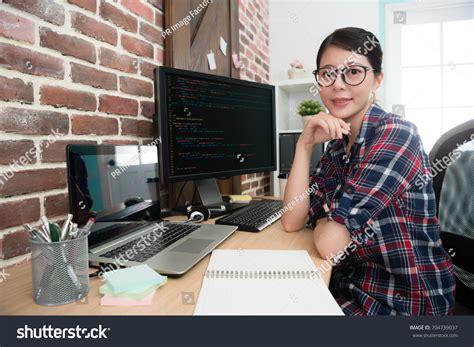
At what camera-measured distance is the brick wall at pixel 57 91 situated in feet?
2.48

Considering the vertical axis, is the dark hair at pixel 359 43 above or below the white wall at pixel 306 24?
below

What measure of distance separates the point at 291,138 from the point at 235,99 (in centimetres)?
101

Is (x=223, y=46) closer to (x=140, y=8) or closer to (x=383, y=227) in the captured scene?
(x=140, y=8)

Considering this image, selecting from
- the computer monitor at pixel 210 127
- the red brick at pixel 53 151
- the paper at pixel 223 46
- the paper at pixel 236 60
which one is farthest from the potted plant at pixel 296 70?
the red brick at pixel 53 151

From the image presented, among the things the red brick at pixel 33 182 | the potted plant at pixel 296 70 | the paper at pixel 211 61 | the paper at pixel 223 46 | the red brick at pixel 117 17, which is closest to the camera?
the red brick at pixel 33 182

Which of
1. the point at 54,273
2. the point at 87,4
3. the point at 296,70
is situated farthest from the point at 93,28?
the point at 296,70

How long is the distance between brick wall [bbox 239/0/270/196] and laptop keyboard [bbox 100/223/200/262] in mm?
1162

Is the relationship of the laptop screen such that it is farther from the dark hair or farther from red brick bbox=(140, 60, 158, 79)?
the dark hair

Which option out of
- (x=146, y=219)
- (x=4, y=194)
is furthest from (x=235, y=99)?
(x=4, y=194)

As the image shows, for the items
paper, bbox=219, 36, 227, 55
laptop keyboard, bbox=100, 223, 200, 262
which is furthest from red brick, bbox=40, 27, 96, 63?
paper, bbox=219, 36, 227, 55

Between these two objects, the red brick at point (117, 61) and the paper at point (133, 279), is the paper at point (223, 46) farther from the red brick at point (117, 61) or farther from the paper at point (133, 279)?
the paper at point (133, 279)

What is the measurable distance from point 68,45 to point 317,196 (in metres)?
0.86

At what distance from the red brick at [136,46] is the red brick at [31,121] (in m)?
0.38

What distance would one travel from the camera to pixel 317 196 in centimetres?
109
